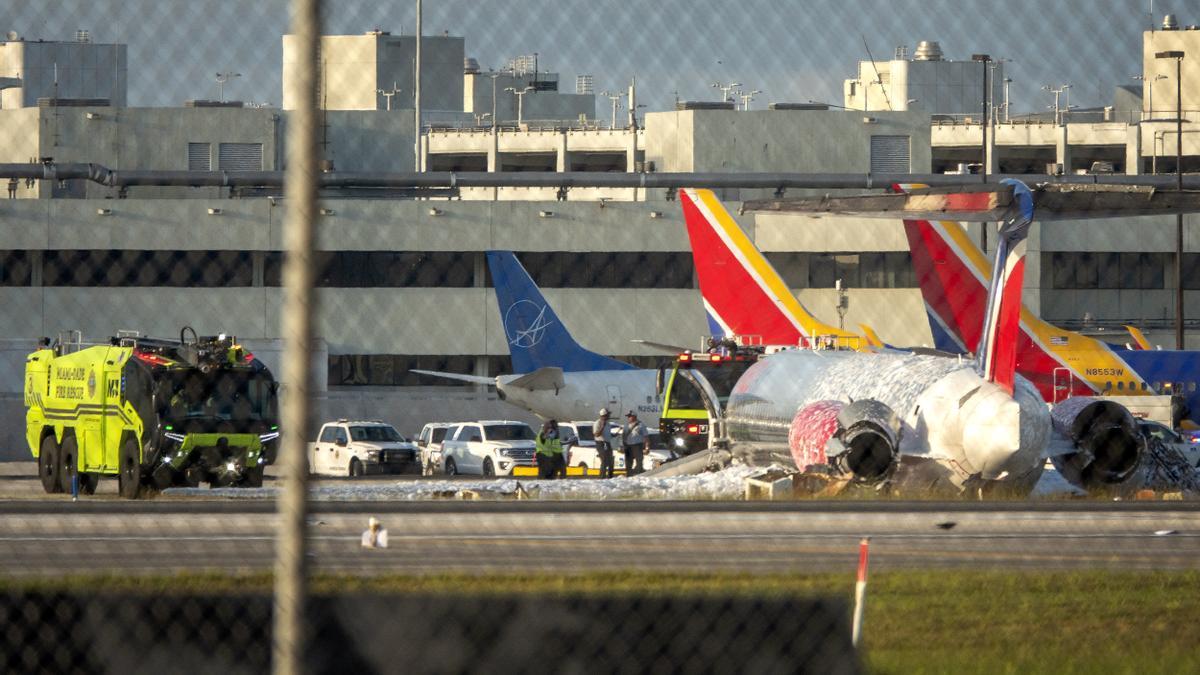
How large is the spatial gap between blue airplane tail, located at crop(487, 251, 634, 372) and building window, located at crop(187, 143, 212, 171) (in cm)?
1021

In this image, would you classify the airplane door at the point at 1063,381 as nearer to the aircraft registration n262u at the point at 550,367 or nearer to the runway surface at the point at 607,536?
the aircraft registration n262u at the point at 550,367

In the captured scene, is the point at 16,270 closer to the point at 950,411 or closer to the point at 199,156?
the point at 199,156

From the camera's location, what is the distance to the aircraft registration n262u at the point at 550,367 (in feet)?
124

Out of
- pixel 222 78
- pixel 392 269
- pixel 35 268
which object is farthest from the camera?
pixel 392 269

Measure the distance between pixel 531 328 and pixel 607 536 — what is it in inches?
1022

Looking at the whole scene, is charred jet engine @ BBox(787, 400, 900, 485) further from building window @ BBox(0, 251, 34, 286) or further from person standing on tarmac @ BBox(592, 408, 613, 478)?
building window @ BBox(0, 251, 34, 286)

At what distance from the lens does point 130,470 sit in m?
20.5

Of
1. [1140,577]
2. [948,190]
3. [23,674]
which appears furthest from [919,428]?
[23,674]

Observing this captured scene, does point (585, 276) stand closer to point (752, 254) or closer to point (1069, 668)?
point (752, 254)

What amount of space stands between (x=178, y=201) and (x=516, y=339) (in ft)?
26.3

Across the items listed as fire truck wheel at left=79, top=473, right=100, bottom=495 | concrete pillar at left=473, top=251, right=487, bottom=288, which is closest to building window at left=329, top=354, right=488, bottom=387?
concrete pillar at left=473, top=251, right=487, bottom=288

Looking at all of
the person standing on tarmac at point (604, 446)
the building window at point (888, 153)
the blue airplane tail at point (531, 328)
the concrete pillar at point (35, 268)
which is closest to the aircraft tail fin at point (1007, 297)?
the person standing on tarmac at point (604, 446)

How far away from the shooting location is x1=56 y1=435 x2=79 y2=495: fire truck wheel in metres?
21.8

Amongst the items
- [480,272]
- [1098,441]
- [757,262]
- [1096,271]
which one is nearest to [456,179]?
[1098,441]
